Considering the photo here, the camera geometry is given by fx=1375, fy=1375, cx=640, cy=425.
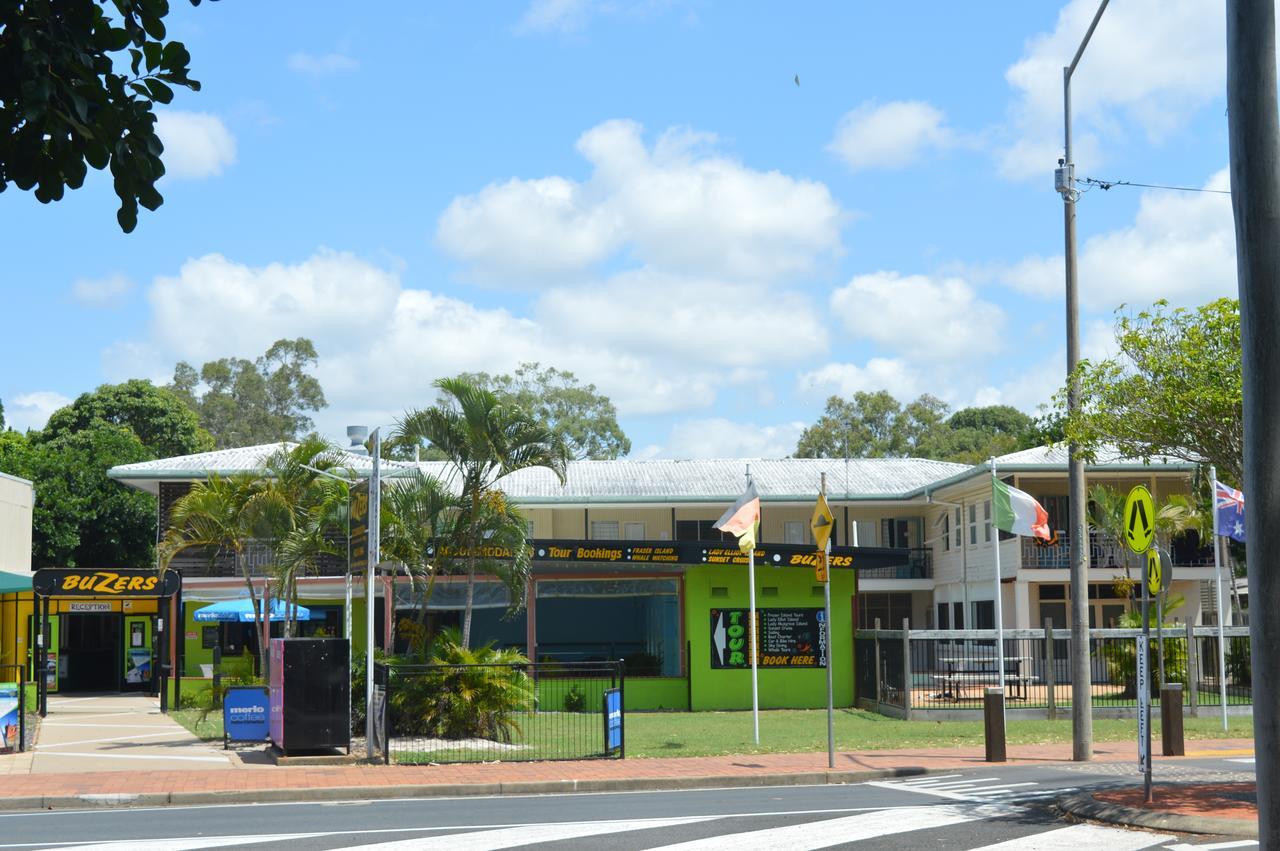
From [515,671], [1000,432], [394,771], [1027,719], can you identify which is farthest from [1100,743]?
[1000,432]

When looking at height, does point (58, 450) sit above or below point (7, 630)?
above

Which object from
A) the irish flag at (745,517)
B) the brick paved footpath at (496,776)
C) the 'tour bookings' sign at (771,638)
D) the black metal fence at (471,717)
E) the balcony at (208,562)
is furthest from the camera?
the balcony at (208,562)

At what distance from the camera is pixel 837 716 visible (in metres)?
25.8

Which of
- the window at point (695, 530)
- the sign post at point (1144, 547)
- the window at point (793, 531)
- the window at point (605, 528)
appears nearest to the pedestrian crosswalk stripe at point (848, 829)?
the sign post at point (1144, 547)

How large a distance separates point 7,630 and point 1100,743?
2575 centimetres

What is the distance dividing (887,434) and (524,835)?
65.7m

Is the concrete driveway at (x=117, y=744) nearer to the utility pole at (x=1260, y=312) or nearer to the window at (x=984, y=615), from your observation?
the utility pole at (x=1260, y=312)

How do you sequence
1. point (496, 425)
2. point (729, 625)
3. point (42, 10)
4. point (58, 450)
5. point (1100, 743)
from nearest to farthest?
point (42, 10)
point (1100, 743)
point (496, 425)
point (729, 625)
point (58, 450)

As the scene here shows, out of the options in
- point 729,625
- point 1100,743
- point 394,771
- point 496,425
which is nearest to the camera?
point 394,771

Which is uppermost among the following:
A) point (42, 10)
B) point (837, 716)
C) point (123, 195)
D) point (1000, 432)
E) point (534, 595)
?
point (1000, 432)

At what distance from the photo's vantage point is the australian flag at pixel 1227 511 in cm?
2166

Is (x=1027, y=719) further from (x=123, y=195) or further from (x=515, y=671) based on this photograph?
(x=123, y=195)

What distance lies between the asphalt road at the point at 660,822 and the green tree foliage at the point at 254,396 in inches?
2431

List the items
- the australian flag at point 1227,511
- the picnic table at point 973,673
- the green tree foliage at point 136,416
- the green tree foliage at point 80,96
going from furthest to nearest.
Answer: the green tree foliage at point 136,416 → the picnic table at point 973,673 → the australian flag at point 1227,511 → the green tree foliage at point 80,96
